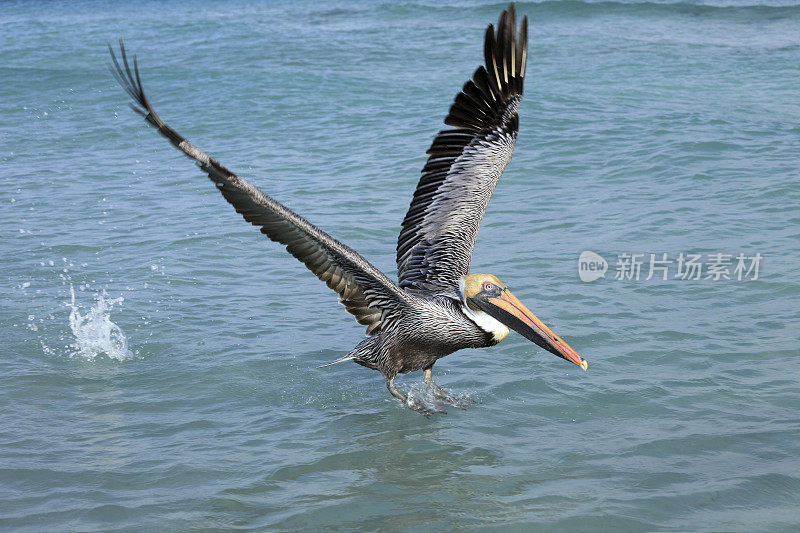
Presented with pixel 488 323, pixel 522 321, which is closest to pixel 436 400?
pixel 488 323

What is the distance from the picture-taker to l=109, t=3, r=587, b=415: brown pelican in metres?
4.56

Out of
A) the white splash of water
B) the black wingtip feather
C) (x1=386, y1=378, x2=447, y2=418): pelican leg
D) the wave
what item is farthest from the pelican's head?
the wave

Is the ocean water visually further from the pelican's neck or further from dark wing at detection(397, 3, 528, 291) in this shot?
dark wing at detection(397, 3, 528, 291)

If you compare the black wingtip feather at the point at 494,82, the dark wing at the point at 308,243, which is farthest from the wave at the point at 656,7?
the dark wing at the point at 308,243

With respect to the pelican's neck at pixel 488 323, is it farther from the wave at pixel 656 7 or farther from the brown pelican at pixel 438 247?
the wave at pixel 656 7

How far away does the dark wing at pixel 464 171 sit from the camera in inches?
→ 232

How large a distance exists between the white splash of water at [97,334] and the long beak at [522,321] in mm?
2401

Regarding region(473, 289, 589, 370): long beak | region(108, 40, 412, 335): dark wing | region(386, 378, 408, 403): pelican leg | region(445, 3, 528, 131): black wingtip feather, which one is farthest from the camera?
region(445, 3, 528, 131): black wingtip feather

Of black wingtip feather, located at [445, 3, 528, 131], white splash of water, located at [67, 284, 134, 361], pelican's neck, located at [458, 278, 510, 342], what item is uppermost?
black wingtip feather, located at [445, 3, 528, 131]

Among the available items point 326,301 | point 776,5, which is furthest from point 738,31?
point 326,301

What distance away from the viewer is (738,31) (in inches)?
687

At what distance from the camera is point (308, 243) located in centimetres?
477

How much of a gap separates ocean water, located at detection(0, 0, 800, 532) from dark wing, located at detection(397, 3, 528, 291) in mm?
650

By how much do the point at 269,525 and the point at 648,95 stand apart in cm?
1041
